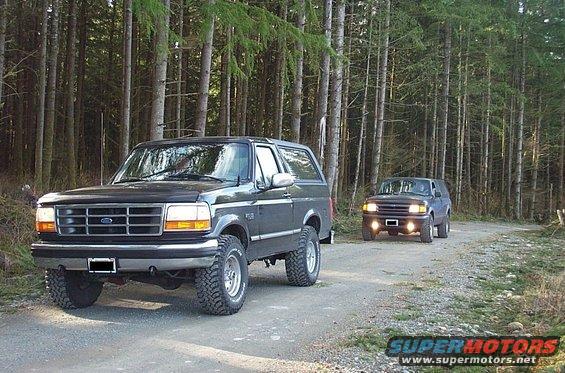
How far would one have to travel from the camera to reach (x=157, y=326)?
6270 mm

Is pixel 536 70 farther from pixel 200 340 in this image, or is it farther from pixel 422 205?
pixel 200 340

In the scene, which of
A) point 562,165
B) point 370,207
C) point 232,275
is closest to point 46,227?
point 232,275

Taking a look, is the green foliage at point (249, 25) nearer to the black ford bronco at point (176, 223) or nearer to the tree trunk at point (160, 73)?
the tree trunk at point (160, 73)

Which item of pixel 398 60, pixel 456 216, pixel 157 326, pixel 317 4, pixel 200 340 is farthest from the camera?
pixel 398 60

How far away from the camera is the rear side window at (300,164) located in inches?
350

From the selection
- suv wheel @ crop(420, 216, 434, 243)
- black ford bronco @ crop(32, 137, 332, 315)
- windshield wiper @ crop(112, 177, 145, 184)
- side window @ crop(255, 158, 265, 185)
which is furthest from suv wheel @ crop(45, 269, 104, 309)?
suv wheel @ crop(420, 216, 434, 243)

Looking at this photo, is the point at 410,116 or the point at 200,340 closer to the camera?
the point at 200,340

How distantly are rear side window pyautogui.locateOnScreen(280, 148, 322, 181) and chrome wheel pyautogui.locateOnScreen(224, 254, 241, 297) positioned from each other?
237cm

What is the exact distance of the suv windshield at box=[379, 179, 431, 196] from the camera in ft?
58.0

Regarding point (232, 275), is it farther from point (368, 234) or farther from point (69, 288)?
point (368, 234)

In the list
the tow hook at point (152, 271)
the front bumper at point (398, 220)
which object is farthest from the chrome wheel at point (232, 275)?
the front bumper at point (398, 220)

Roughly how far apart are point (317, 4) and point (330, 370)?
20.6m

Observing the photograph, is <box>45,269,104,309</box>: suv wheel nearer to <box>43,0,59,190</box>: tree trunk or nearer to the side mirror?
the side mirror

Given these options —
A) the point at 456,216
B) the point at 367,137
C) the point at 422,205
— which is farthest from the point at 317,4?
the point at 367,137
